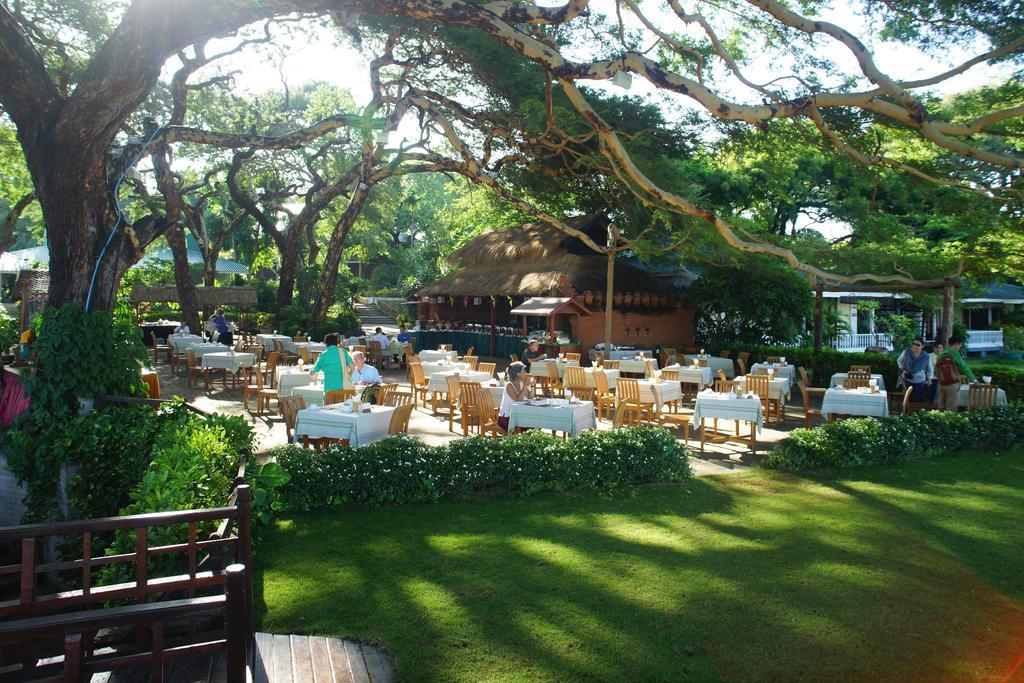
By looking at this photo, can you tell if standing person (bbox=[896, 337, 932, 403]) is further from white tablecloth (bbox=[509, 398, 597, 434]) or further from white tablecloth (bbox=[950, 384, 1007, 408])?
white tablecloth (bbox=[509, 398, 597, 434])

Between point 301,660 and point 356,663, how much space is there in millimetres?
315

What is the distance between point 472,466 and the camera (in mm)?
7699

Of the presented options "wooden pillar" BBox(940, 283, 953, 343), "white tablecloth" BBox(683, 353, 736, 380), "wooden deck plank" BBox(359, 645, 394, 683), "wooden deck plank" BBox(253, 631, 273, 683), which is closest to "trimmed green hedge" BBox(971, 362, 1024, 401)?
"wooden pillar" BBox(940, 283, 953, 343)

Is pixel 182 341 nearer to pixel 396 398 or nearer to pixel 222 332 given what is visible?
pixel 222 332

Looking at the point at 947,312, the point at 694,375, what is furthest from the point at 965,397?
the point at 694,375

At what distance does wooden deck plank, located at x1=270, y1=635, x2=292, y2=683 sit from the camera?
3889 mm

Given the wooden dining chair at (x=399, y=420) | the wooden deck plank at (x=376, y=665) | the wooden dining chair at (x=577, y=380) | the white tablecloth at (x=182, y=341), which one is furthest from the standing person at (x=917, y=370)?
the white tablecloth at (x=182, y=341)

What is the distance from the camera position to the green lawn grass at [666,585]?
4.25m

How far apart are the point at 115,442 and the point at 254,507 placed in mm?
1385

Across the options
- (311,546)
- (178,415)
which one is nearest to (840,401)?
(311,546)

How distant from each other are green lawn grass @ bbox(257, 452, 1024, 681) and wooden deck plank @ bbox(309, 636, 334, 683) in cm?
21

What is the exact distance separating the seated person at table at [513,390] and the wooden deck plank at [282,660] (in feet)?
18.0

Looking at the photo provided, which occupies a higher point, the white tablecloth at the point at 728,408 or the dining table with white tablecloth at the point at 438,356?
the dining table with white tablecloth at the point at 438,356

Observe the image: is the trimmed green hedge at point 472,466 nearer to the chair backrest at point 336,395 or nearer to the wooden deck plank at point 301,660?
the chair backrest at point 336,395
